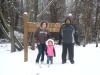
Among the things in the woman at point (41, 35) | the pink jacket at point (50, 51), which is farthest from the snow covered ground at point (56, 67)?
the woman at point (41, 35)

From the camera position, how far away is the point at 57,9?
18984 millimetres

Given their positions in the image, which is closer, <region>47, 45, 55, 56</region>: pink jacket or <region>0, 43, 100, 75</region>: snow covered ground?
<region>0, 43, 100, 75</region>: snow covered ground

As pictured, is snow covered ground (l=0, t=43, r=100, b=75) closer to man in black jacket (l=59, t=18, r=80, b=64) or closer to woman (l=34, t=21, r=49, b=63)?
man in black jacket (l=59, t=18, r=80, b=64)

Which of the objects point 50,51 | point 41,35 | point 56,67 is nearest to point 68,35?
point 50,51

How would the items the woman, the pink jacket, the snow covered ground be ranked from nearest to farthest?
the snow covered ground
the pink jacket
the woman

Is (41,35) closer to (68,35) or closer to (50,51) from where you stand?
(50,51)

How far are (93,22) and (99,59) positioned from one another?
13317 millimetres

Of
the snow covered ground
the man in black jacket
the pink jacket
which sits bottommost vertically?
the snow covered ground

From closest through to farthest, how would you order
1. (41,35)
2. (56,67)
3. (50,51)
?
1. (56,67)
2. (50,51)
3. (41,35)

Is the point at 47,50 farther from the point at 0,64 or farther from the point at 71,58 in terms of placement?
the point at 0,64

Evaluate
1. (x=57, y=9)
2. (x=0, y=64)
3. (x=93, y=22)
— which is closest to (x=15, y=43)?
(x=0, y=64)

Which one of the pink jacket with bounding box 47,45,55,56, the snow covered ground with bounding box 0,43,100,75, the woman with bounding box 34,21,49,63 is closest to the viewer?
the snow covered ground with bounding box 0,43,100,75

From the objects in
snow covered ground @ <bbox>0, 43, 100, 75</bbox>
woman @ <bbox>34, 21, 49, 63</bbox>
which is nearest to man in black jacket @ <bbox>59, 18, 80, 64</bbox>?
snow covered ground @ <bbox>0, 43, 100, 75</bbox>

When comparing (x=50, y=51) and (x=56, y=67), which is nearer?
(x=56, y=67)
